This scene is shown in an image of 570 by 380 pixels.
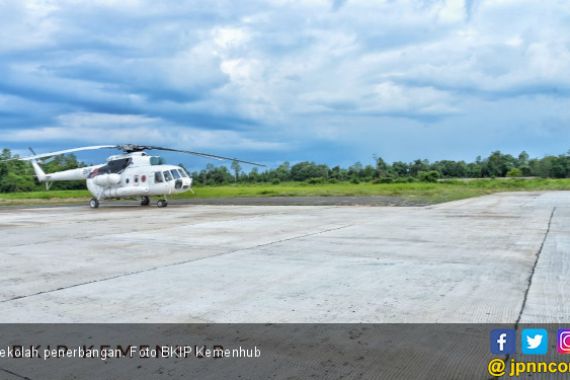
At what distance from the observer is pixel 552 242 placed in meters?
8.71

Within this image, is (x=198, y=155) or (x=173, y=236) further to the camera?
(x=198, y=155)

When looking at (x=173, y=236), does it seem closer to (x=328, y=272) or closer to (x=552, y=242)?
(x=328, y=272)

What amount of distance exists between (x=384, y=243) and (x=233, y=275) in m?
3.77

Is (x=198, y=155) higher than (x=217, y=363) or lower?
higher

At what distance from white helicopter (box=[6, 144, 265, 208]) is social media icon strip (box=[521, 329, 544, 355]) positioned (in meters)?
20.2

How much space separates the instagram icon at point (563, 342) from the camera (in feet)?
11.2

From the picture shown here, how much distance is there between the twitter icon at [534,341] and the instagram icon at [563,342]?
0.30ft

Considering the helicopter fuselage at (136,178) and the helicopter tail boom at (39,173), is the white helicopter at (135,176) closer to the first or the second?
the helicopter fuselage at (136,178)

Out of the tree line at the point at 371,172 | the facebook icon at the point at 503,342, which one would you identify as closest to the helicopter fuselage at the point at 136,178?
the facebook icon at the point at 503,342

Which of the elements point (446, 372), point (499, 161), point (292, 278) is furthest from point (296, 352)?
point (499, 161)

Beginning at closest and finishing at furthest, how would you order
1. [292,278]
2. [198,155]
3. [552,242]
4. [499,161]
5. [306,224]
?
[292,278]
[552,242]
[306,224]
[198,155]
[499,161]

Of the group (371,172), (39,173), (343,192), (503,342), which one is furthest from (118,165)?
(371,172)

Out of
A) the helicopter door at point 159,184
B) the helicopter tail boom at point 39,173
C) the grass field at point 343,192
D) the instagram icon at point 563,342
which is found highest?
the helicopter tail boom at point 39,173

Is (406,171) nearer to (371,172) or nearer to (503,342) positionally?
(371,172)
